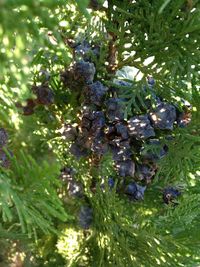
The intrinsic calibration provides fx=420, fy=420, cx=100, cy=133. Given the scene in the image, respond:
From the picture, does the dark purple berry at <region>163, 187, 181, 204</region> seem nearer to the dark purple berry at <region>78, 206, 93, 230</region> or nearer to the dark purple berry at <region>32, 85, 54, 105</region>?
the dark purple berry at <region>78, 206, 93, 230</region>

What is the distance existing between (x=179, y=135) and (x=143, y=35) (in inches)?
8.7

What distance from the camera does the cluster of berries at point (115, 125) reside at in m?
0.83

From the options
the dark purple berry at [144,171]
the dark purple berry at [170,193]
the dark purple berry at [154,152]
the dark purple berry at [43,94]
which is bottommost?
the dark purple berry at [170,193]

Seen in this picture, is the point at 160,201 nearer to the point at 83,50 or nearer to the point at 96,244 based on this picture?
the point at 96,244

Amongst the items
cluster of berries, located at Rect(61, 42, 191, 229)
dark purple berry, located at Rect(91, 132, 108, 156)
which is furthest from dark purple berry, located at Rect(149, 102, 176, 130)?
dark purple berry, located at Rect(91, 132, 108, 156)

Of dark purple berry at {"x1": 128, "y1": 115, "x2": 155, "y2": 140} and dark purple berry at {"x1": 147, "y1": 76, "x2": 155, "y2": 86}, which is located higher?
dark purple berry at {"x1": 147, "y1": 76, "x2": 155, "y2": 86}

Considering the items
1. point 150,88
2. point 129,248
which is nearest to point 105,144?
point 150,88

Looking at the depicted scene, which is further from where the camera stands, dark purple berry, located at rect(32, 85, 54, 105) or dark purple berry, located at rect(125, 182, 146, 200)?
dark purple berry, located at rect(125, 182, 146, 200)

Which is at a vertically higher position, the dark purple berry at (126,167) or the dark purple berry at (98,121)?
the dark purple berry at (98,121)

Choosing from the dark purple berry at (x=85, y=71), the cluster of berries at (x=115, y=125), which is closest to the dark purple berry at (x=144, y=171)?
the cluster of berries at (x=115, y=125)

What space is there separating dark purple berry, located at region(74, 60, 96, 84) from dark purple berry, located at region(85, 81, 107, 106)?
1 centimetres

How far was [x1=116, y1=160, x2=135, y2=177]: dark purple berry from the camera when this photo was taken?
852 mm

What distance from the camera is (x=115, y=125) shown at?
84cm

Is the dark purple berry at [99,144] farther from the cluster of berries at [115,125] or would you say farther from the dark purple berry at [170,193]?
the dark purple berry at [170,193]
